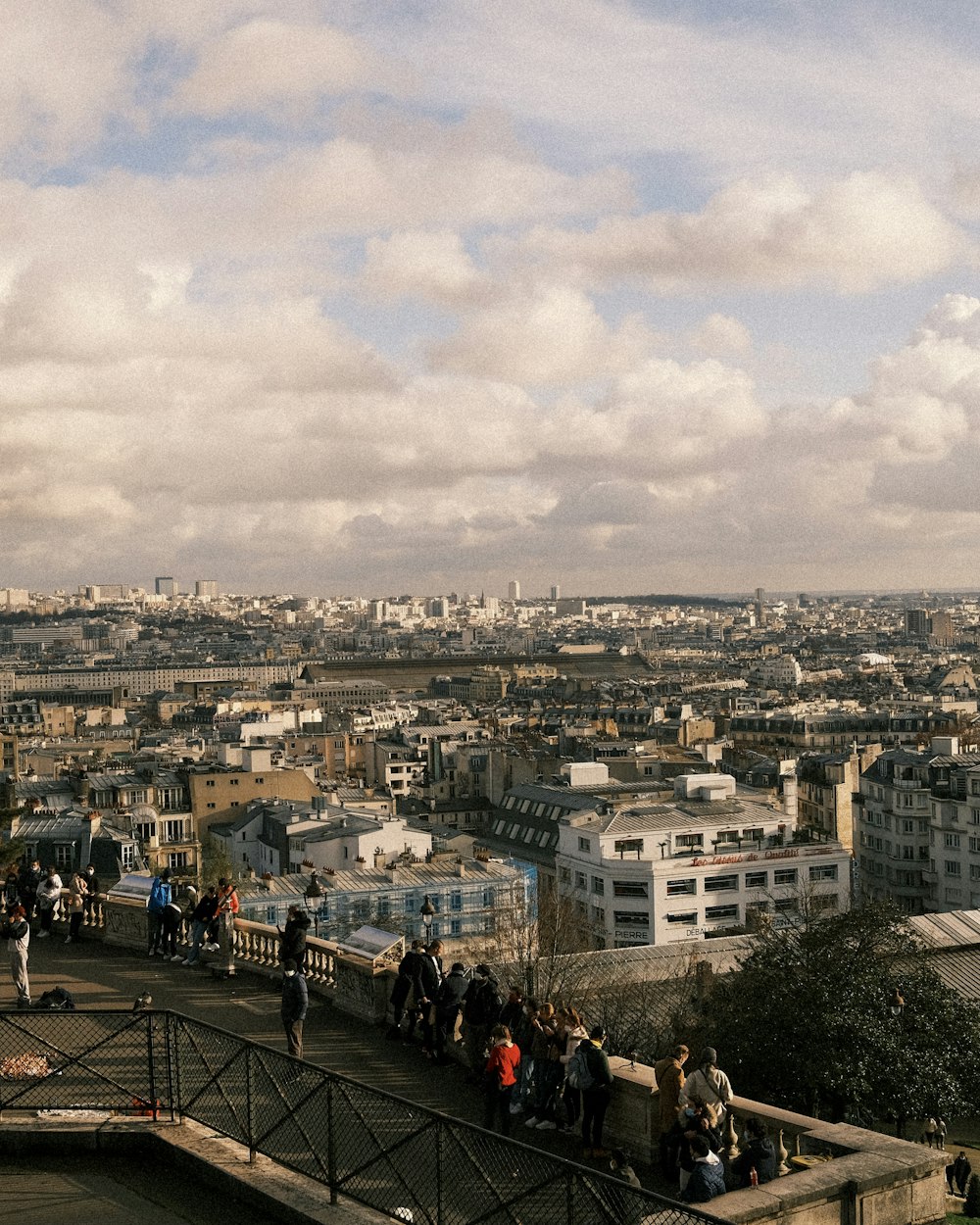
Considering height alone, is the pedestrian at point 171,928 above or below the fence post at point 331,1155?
below

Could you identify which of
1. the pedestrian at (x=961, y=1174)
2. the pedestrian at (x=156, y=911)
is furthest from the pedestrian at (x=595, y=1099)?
the pedestrian at (x=961, y=1174)

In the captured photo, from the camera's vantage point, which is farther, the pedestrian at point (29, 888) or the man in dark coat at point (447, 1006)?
the pedestrian at point (29, 888)

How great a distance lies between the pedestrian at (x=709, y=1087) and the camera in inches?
432

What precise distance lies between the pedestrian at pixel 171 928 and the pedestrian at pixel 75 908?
1480 millimetres

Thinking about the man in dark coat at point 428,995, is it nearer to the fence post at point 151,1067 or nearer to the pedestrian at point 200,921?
the fence post at point 151,1067

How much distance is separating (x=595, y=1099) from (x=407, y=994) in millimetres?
3566

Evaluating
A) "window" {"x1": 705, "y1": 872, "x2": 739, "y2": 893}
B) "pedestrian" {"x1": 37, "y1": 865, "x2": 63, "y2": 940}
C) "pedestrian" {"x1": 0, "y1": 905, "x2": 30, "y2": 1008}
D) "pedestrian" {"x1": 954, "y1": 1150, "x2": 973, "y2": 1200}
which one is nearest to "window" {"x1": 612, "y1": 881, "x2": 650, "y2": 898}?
"window" {"x1": 705, "y1": 872, "x2": 739, "y2": 893}

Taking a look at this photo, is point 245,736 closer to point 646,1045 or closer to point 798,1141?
point 646,1045

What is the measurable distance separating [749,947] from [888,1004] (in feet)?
29.5

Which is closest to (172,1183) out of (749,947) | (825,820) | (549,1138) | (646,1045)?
(549,1138)

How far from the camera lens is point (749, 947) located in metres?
31.6

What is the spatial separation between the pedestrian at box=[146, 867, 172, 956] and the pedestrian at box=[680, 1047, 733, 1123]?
29.7 ft

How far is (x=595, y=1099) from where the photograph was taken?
11.3 m

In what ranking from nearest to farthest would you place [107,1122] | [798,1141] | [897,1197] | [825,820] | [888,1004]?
1. [897,1197]
2. [798,1141]
3. [107,1122]
4. [888,1004]
5. [825,820]
